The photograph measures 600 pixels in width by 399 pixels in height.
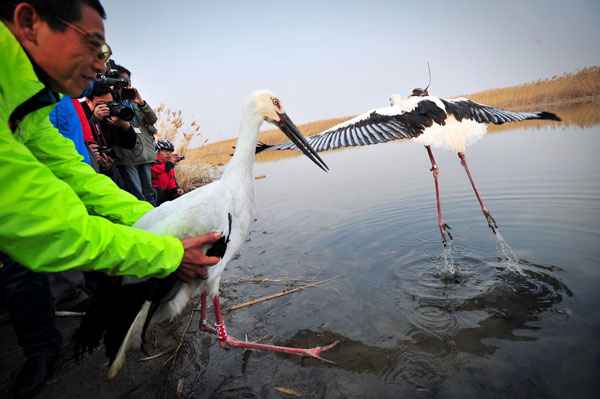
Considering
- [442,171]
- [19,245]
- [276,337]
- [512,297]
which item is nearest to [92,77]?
[19,245]

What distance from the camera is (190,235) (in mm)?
1784

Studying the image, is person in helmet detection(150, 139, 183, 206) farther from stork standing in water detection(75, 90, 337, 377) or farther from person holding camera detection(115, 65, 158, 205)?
stork standing in water detection(75, 90, 337, 377)

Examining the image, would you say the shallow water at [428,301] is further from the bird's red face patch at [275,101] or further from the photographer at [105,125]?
the photographer at [105,125]

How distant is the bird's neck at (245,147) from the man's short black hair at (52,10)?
1.26 meters

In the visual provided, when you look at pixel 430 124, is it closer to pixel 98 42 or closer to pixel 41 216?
pixel 98 42

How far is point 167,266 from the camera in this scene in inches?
49.6

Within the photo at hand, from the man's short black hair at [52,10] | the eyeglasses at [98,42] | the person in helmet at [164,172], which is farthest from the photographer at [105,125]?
the man's short black hair at [52,10]

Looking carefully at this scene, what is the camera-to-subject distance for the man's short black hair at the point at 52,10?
0.97 meters

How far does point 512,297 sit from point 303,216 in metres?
3.82

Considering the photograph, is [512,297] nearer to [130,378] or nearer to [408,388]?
[408,388]

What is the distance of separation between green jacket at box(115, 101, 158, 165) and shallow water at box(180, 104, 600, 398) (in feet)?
7.12

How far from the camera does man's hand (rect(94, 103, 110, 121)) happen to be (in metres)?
3.37

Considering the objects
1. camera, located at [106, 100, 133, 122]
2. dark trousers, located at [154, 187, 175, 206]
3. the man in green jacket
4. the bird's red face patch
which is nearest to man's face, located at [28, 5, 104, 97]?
the man in green jacket

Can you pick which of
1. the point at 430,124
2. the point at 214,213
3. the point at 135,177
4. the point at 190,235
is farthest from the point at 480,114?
the point at 135,177
